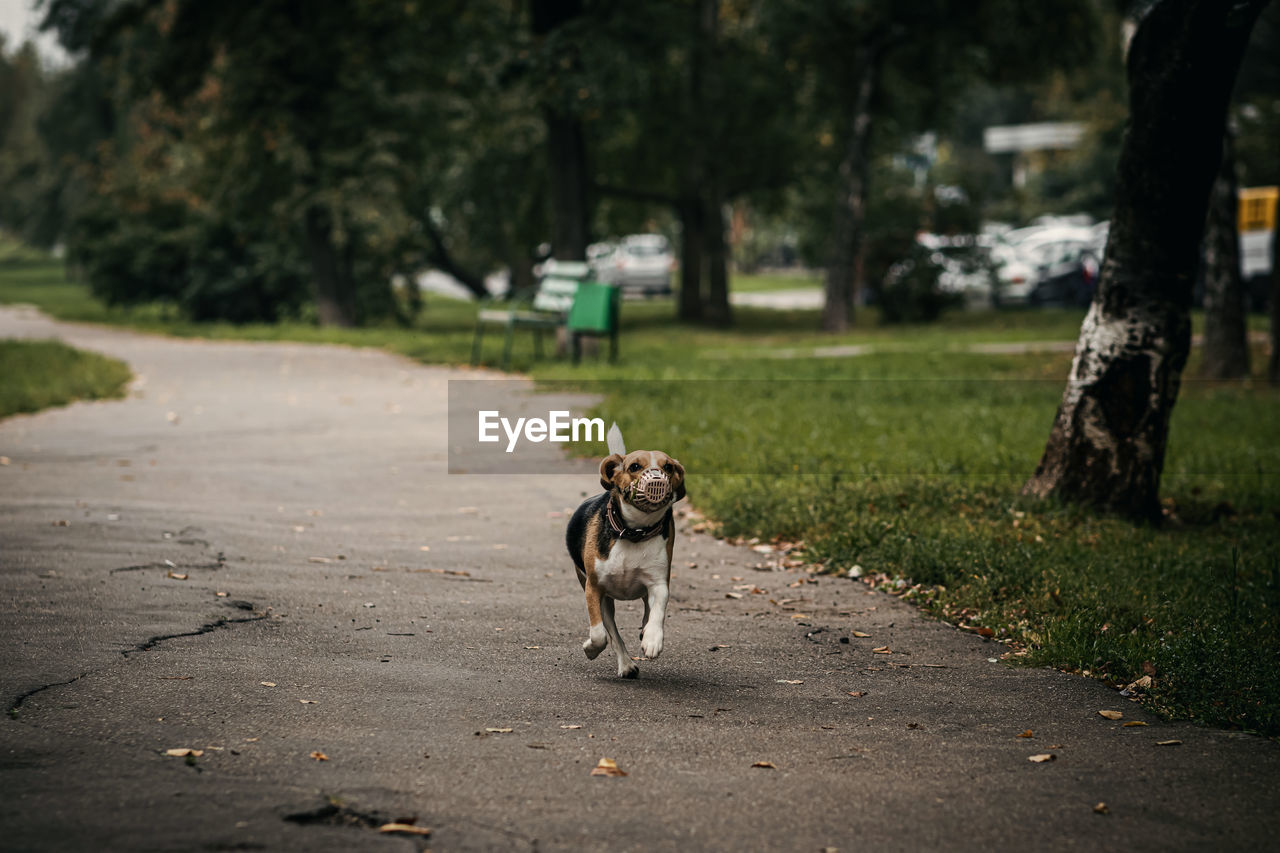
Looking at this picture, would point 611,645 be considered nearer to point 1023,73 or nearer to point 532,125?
point 532,125

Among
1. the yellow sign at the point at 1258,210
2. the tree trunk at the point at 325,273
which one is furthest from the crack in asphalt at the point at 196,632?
the yellow sign at the point at 1258,210

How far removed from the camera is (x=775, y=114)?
29562mm

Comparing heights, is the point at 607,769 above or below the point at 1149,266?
below

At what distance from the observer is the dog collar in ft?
15.4

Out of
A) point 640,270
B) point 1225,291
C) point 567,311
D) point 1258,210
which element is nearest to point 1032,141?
point 640,270

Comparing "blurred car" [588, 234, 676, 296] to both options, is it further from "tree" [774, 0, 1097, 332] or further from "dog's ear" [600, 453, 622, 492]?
"dog's ear" [600, 453, 622, 492]

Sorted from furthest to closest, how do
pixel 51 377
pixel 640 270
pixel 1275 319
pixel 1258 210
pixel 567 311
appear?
pixel 640 270, pixel 1258 210, pixel 567 311, pixel 1275 319, pixel 51 377

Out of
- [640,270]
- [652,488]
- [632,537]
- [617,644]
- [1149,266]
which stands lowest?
[617,644]

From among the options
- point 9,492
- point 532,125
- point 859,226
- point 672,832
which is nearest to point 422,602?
point 672,832

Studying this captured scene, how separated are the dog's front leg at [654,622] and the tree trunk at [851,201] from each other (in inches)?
861

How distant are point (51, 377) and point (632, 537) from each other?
40.4 feet

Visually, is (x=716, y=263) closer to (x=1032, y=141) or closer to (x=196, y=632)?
(x=196, y=632)

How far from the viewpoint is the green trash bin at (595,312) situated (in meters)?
17.2

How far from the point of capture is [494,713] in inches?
184
